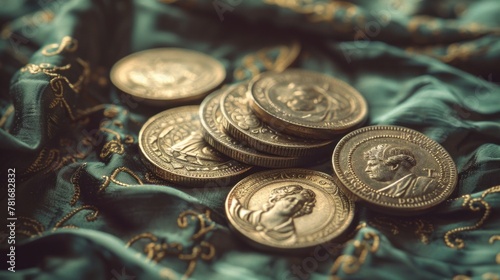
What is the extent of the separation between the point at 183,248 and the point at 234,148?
335 millimetres

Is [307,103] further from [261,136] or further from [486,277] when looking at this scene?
[486,277]

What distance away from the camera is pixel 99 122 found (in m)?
1.70

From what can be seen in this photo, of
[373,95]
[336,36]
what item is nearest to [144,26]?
[336,36]

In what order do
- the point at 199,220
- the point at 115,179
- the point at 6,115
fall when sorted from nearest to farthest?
the point at 199,220, the point at 115,179, the point at 6,115

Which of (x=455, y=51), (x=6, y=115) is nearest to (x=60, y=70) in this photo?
(x=6, y=115)

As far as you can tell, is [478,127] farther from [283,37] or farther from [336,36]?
[283,37]

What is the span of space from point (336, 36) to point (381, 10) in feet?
0.99

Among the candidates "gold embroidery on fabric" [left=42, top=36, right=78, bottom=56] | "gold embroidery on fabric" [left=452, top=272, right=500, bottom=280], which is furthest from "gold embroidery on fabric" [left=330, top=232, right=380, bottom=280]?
"gold embroidery on fabric" [left=42, top=36, right=78, bottom=56]

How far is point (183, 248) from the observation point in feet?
4.21

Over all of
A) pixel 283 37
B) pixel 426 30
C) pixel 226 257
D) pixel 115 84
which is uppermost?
pixel 426 30

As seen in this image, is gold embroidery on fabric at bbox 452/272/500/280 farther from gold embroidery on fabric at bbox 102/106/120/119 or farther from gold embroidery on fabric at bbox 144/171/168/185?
gold embroidery on fabric at bbox 102/106/120/119

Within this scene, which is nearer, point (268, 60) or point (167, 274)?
point (167, 274)

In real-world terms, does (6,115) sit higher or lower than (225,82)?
lower

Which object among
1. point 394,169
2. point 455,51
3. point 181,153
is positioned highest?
point 455,51
